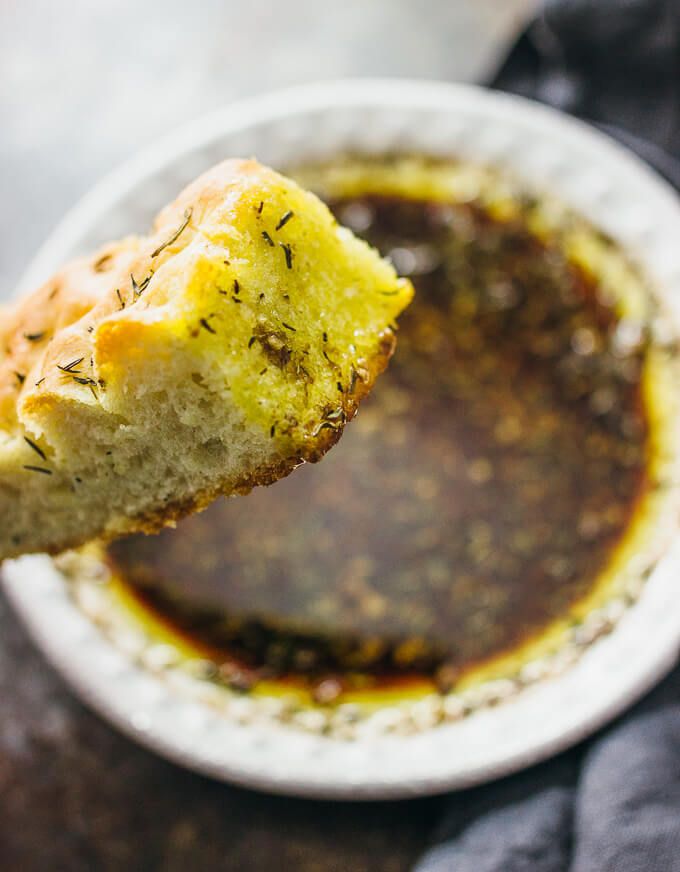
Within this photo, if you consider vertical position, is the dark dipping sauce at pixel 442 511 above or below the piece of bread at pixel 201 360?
below

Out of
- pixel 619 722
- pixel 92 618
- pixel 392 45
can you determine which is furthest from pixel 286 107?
pixel 619 722

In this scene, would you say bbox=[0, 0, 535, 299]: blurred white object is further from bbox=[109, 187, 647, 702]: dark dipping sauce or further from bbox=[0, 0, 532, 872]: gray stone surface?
bbox=[109, 187, 647, 702]: dark dipping sauce

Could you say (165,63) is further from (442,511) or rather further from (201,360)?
(201,360)

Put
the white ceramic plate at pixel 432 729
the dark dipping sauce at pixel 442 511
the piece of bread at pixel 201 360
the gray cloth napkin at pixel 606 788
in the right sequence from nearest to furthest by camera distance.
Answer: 1. the piece of bread at pixel 201 360
2. the gray cloth napkin at pixel 606 788
3. the white ceramic plate at pixel 432 729
4. the dark dipping sauce at pixel 442 511

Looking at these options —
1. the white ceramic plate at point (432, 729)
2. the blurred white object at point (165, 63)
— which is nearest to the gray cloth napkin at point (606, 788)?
the white ceramic plate at point (432, 729)

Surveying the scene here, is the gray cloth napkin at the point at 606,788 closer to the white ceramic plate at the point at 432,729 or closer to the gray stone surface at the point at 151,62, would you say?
the white ceramic plate at the point at 432,729
